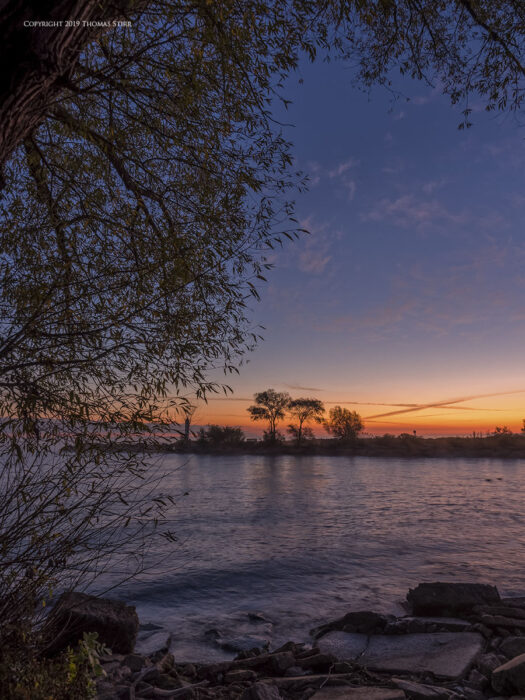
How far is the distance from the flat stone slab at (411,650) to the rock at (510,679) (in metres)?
0.77

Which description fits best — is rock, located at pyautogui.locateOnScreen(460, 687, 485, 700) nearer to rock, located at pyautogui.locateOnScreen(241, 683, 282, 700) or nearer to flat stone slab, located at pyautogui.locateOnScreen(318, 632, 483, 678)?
flat stone slab, located at pyautogui.locateOnScreen(318, 632, 483, 678)

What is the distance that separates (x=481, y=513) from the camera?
76.4 feet

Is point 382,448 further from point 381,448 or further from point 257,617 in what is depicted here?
point 257,617

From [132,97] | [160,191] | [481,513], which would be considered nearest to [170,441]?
[160,191]

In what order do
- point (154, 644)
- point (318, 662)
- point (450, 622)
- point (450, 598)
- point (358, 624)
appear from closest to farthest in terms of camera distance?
point (318, 662) < point (450, 622) < point (154, 644) < point (358, 624) < point (450, 598)

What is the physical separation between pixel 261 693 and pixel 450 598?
17.0 ft

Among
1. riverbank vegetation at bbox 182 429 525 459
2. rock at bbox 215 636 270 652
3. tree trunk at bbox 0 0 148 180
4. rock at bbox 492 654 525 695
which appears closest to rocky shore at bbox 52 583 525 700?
rock at bbox 492 654 525 695

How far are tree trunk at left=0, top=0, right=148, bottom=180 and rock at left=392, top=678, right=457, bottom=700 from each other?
6.28 meters

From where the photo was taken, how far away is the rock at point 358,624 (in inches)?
291

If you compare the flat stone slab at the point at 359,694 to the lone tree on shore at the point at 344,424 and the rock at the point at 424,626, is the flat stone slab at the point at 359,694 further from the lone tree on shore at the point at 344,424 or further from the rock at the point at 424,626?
the lone tree on shore at the point at 344,424

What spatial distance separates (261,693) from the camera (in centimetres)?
444

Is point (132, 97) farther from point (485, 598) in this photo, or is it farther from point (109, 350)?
point (485, 598)

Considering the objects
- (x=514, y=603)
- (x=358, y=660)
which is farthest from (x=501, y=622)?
(x=358, y=660)

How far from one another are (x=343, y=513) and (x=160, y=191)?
70.3 feet
